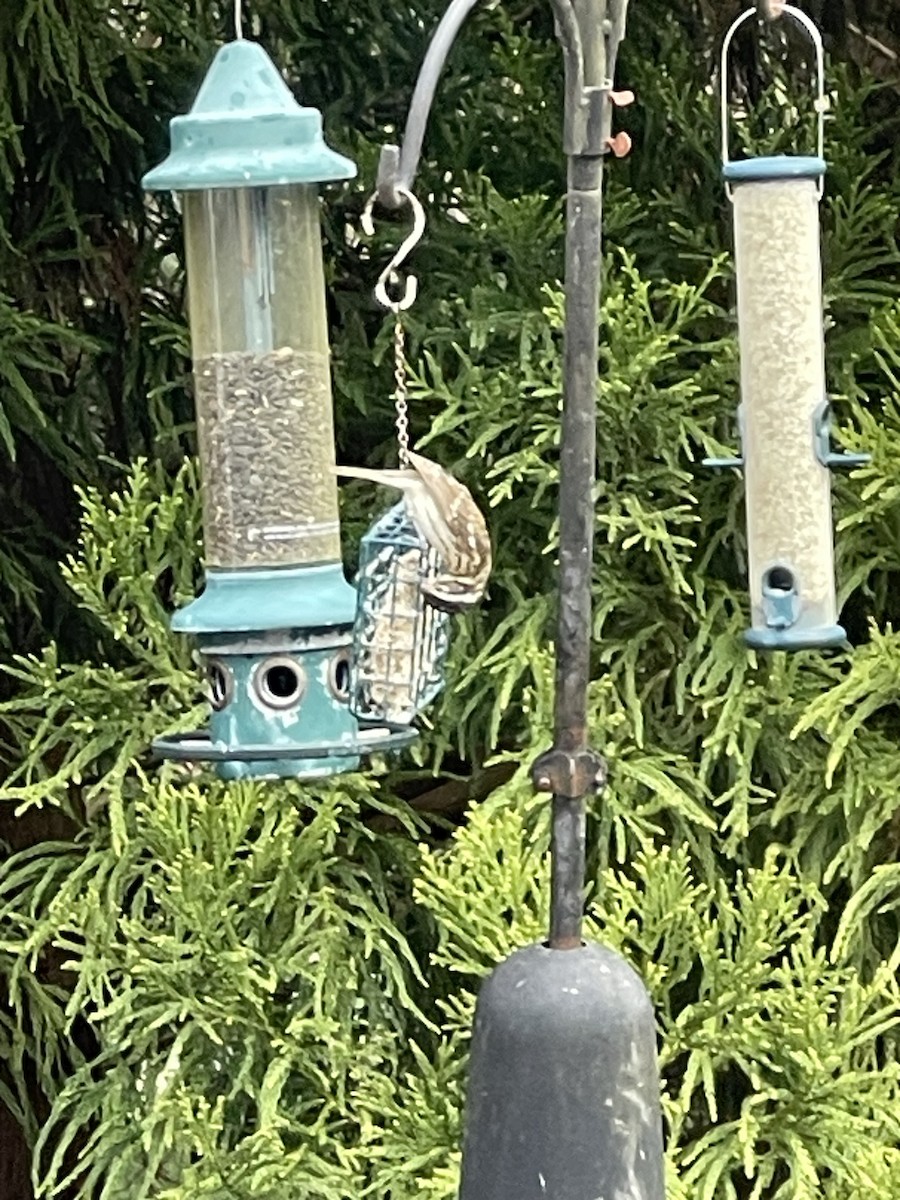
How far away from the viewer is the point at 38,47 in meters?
1.60

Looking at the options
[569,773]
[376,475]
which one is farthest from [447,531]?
[569,773]

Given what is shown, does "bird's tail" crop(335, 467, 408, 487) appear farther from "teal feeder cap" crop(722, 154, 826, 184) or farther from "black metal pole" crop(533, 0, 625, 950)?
"teal feeder cap" crop(722, 154, 826, 184)

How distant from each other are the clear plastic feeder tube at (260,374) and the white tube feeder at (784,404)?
0.28 m

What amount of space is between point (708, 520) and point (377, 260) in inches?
17.2

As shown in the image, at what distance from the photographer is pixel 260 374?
3.41 feet

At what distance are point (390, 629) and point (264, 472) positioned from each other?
145 millimetres

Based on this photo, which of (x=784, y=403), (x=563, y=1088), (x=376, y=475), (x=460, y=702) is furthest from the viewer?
(x=460, y=702)

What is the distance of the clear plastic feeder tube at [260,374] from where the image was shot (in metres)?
1.03

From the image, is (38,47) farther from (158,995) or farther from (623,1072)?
(623,1072)

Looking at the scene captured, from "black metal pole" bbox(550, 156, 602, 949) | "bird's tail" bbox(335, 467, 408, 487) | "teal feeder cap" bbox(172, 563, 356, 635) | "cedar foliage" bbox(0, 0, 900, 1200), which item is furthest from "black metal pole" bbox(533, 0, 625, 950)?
"cedar foliage" bbox(0, 0, 900, 1200)

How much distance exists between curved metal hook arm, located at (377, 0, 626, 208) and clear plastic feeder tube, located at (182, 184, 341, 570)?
273 mm

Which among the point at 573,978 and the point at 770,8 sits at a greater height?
the point at 770,8

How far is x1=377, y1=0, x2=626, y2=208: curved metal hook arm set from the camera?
740 mm

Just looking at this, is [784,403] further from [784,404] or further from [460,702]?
[460,702]
